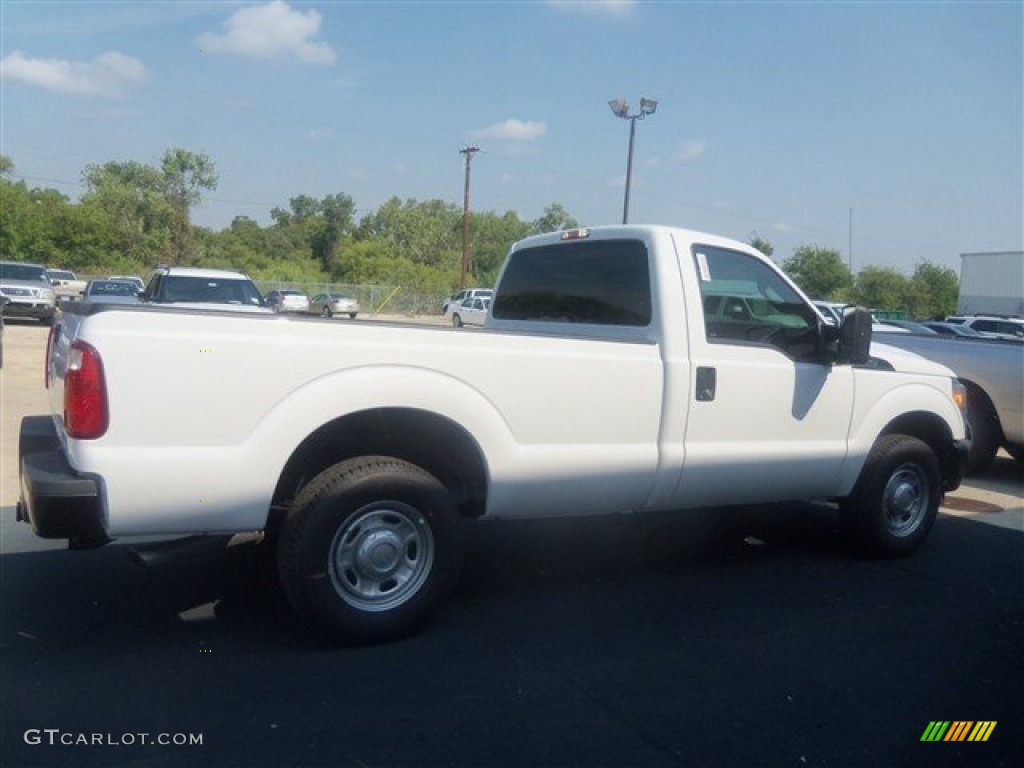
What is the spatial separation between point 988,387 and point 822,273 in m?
33.5

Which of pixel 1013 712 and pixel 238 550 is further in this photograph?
pixel 238 550

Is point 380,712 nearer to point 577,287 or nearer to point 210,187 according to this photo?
point 577,287

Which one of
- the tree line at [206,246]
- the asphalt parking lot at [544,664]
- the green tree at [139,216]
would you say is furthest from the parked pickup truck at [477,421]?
the green tree at [139,216]

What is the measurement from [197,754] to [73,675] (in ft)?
3.15

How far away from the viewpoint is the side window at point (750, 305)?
5293 millimetres

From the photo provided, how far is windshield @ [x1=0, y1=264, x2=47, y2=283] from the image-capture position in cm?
2570

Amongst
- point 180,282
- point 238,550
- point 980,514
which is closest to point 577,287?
point 238,550

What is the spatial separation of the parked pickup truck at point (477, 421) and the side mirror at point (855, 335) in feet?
0.05

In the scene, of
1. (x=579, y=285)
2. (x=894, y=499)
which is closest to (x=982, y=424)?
(x=894, y=499)

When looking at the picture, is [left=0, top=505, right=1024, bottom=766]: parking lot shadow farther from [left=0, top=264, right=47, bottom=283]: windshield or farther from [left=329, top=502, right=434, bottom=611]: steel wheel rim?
[left=0, top=264, right=47, bottom=283]: windshield

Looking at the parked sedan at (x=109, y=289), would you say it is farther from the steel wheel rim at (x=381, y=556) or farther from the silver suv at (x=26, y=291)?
the steel wheel rim at (x=381, y=556)

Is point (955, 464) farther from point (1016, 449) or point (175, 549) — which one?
point (175, 549)

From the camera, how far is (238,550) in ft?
19.2

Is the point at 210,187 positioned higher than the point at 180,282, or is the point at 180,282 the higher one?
the point at 210,187
